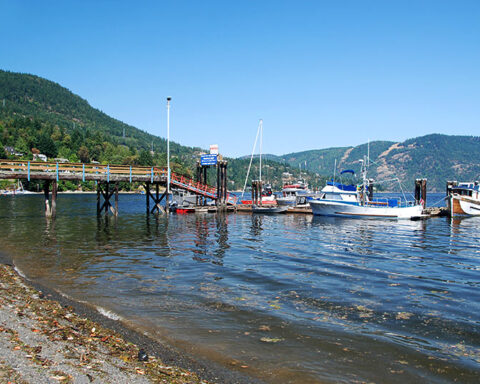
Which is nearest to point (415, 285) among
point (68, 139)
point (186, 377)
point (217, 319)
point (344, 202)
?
point (217, 319)

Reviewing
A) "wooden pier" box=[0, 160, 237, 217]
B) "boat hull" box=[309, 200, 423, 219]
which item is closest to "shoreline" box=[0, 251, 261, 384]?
"wooden pier" box=[0, 160, 237, 217]

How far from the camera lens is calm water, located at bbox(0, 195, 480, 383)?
315 inches

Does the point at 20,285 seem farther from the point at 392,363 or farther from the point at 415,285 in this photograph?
the point at 415,285

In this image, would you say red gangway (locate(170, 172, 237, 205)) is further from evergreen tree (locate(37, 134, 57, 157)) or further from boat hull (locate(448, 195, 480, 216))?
evergreen tree (locate(37, 134, 57, 157))

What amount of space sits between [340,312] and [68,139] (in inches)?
8018

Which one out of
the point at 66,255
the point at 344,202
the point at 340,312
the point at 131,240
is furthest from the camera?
the point at 344,202

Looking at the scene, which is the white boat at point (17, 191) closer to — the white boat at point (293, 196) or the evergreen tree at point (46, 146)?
the evergreen tree at point (46, 146)

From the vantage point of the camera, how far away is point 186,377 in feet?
21.8

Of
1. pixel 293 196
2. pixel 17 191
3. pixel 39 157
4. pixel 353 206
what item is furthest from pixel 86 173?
pixel 39 157

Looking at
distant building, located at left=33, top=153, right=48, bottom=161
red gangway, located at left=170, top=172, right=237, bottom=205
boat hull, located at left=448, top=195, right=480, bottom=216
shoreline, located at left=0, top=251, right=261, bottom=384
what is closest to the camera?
shoreline, located at left=0, top=251, right=261, bottom=384

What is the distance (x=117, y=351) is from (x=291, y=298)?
6.41 m

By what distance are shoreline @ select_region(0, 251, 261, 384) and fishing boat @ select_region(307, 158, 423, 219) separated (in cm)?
3997

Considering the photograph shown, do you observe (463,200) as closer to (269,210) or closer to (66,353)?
(269,210)

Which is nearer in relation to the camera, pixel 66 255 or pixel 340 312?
pixel 340 312
